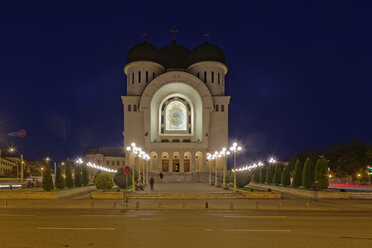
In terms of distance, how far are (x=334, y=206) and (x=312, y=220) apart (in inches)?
255

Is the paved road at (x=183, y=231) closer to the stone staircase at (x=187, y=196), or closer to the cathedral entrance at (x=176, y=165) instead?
the stone staircase at (x=187, y=196)

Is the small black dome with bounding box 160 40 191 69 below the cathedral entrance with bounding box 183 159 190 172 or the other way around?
the other way around

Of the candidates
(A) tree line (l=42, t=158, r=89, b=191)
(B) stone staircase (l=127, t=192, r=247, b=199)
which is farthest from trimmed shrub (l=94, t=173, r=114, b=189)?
(A) tree line (l=42, t=158, r=89, b=191)

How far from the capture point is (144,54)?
6075 cm

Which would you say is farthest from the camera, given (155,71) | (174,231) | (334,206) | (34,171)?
(34,171)

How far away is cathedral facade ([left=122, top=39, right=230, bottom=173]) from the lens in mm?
55281

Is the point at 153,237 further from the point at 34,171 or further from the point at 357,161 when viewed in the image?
the point at 34,171

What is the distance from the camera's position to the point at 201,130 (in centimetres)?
5625

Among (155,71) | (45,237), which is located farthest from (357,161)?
(45,237)

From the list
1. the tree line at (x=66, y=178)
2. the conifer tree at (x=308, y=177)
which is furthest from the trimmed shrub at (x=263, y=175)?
the tree line at (x=66, y=178)

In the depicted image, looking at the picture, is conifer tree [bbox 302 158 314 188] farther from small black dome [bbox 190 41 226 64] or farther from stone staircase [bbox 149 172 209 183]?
small black dome [bbox 190 41 226 64]

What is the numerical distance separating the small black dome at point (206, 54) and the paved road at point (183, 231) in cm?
4950

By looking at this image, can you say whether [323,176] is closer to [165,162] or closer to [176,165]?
[176,165]

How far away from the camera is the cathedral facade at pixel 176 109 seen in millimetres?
55281
